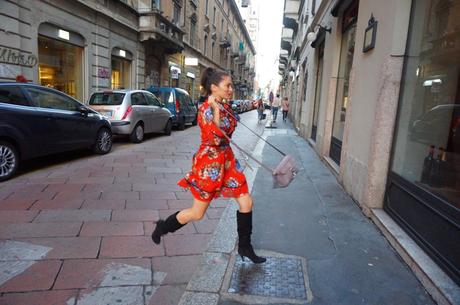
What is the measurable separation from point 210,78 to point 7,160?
4540mm

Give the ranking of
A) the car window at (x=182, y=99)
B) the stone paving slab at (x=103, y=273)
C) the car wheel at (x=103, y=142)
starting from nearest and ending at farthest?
the stone paving slab at (x=103, y=273)
the car wheel at (x=103, y=142)
the car window at (x=182, y=99)

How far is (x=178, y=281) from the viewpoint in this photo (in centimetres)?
295

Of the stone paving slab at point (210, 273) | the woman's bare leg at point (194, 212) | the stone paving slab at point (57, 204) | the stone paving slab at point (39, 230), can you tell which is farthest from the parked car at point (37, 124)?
the stone paving slab at point (210, 273)

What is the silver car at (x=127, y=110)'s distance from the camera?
10.1m

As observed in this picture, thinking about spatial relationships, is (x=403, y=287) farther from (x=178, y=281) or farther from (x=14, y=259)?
(x=14, y=259)

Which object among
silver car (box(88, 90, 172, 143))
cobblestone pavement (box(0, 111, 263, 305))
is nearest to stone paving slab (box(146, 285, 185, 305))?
cobblestone pavement (box(0, 111, 263, 305))

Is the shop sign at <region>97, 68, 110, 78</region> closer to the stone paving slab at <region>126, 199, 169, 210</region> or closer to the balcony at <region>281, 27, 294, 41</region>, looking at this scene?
the stone paving slab at <region>126, 199, 169, 210</region>

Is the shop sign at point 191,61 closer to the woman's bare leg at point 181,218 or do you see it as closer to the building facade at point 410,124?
the building facade at point 410,124

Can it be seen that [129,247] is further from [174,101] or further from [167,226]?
[174,101]

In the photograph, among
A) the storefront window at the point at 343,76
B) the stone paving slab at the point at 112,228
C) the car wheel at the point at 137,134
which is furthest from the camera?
the car wheel at the point at 137,134

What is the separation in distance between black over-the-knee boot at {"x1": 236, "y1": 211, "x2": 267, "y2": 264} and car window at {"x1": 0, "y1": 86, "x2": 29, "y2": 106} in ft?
16.3

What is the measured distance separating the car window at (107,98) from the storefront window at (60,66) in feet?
10.4

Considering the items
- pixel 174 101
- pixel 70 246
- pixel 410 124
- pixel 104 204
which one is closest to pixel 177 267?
pixel 70 246

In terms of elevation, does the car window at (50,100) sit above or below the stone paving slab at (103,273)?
above
